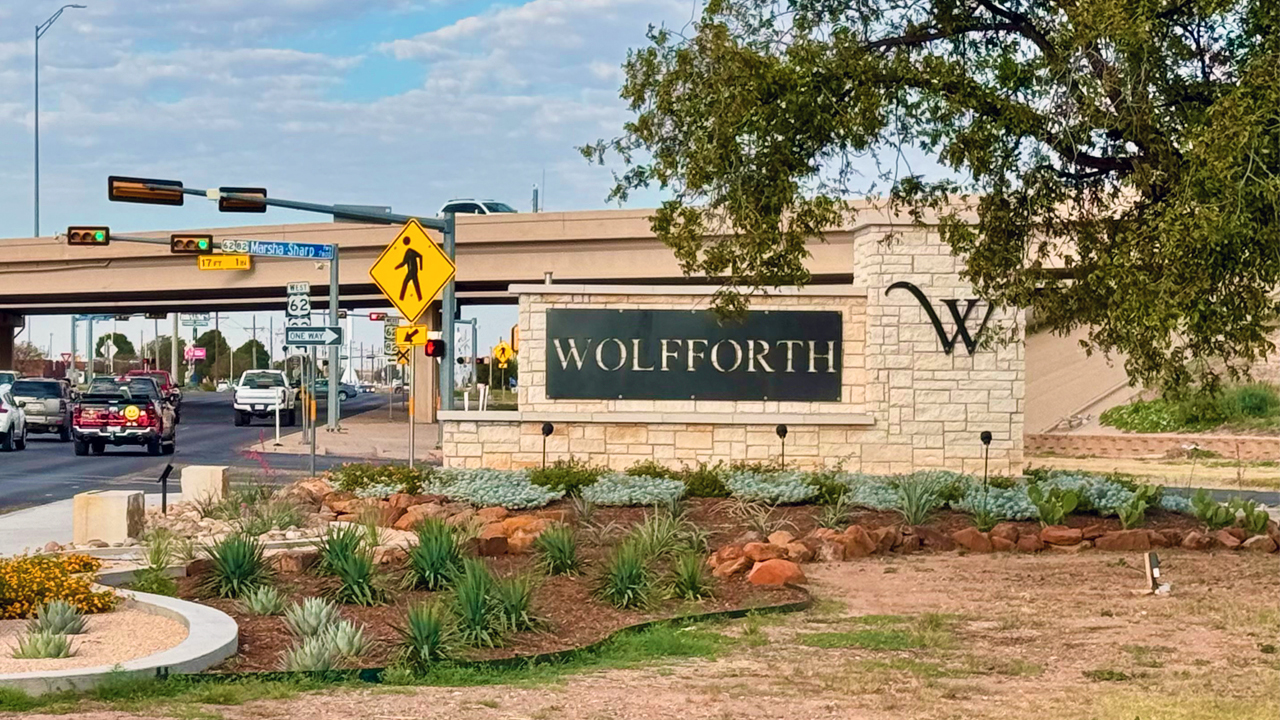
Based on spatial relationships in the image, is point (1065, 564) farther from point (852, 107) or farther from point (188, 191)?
point (188, 191)

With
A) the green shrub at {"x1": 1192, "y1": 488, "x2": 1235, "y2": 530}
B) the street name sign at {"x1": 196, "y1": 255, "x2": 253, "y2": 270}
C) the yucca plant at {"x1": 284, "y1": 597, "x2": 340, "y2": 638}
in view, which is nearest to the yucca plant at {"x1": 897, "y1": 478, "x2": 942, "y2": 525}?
the green shrub at {"x1": 1192, "y1": 488, "x2": 1235, "y2": 530}

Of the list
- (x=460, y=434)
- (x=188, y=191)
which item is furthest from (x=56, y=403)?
(x=460, y=434)

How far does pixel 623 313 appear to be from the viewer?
21.6 m

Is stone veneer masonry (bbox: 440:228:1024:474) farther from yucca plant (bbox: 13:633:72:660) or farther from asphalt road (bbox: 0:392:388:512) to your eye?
yucca plant (bbox: 13:633:72:660)

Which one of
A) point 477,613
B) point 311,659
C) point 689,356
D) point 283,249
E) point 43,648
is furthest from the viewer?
point 283,249

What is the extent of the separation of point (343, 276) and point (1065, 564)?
4389cm

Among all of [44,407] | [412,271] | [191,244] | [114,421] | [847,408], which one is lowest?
[114,421]

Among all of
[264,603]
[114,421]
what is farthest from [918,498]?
[114,421]

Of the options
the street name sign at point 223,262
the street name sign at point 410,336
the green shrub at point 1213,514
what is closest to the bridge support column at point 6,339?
the street name sign at point 223,262

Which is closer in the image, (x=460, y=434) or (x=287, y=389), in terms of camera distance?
(x=460, y=434)

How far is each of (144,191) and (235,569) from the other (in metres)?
18.1

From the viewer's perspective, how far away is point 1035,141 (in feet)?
48.0

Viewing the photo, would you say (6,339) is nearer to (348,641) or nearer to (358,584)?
(358,584)

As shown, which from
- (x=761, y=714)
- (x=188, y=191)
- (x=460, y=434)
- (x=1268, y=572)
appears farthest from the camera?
(x=188, y=191)
